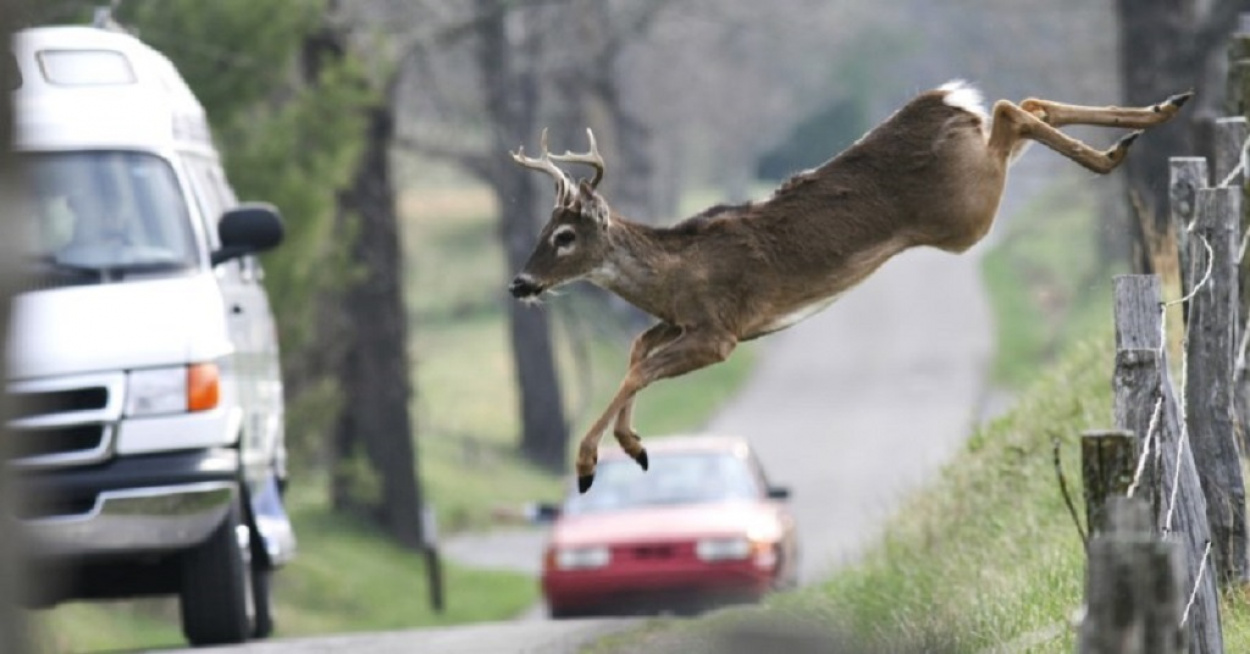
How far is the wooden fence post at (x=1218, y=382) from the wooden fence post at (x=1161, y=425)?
1391 mm

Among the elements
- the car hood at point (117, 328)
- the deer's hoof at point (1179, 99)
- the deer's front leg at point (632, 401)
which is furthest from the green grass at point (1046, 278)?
the deer's front leg at point (632, 401)

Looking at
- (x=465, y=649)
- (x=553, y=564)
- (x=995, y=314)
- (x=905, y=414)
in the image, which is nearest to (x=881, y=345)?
(x=995, y=314)

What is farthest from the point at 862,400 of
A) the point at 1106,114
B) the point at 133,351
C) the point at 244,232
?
the point at 1106,114

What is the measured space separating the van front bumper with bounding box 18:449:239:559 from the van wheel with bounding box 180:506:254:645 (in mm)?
208

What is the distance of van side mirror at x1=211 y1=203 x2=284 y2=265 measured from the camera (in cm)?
1262

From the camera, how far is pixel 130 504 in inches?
463

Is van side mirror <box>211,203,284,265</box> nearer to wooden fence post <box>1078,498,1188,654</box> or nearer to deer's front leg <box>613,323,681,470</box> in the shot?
deer's front leg <box>613,323,681,470</box>

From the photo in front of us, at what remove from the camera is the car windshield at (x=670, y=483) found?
1914cm

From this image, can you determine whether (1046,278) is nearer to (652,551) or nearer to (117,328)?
(652,551)

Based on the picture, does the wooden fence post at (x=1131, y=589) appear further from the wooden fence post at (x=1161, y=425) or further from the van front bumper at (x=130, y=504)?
the van front bumper at (x=130, y=504)

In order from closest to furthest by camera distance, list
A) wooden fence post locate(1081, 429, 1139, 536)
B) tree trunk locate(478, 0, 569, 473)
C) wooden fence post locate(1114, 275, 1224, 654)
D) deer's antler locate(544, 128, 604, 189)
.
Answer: wooden fence post locate(1081, 429, 1139, 536)
wooden fence post locate(1114, 275, 1224, 654)
deer's antler locate(544, 128, 604, 189)
tree trunk locate(478, 0, 569, 473)

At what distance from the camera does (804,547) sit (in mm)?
27547

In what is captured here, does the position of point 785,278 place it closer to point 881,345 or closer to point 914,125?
point 914,125

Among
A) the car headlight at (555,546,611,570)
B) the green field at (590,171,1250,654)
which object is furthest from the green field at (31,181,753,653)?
the car headlight at (555,546,611,570)
